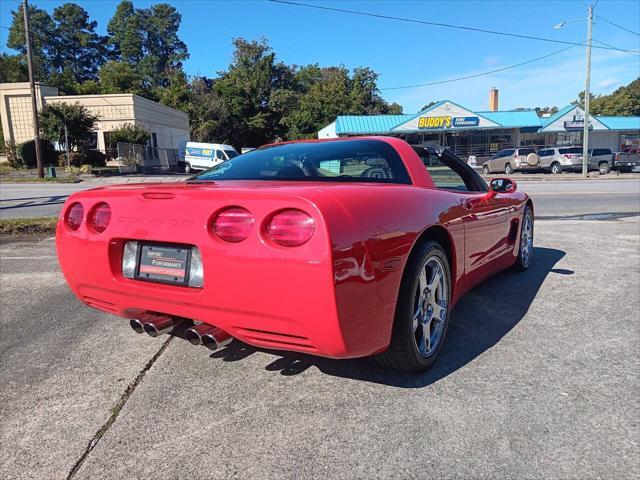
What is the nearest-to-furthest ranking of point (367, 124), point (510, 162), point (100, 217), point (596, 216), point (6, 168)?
point (100, 217), point (596, 216), point (6, 168), point (510, 162), point (367, 124)

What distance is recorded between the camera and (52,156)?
31.2 metres

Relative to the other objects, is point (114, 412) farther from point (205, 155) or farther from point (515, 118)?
point (515, 118)

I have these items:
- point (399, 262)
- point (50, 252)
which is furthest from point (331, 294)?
point (50, 252)

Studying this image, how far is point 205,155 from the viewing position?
33.9 metres

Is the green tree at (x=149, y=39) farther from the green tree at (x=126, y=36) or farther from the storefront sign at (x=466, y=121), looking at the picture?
the storefront sign at (x=466, y=121)

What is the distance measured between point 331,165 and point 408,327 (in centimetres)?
120

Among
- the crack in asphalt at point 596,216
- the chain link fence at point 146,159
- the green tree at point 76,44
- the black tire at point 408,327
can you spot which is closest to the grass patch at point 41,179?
the chain link fence at point 146,159

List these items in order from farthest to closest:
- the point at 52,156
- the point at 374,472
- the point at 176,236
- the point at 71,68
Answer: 1. the point at 71,68
2. the point at 52,156
3. the point at 176,236
4. the point at 374,472

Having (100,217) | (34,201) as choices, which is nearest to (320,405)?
(100,217)

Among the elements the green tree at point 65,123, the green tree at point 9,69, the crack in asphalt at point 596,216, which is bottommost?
the crack in asphalt at point 596,216

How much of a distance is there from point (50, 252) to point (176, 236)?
16.7 ft

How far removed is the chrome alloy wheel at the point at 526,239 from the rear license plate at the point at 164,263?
12.5 feet

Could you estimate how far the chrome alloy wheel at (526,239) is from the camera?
17.0ft

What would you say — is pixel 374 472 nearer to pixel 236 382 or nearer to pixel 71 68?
pixel 236 382
